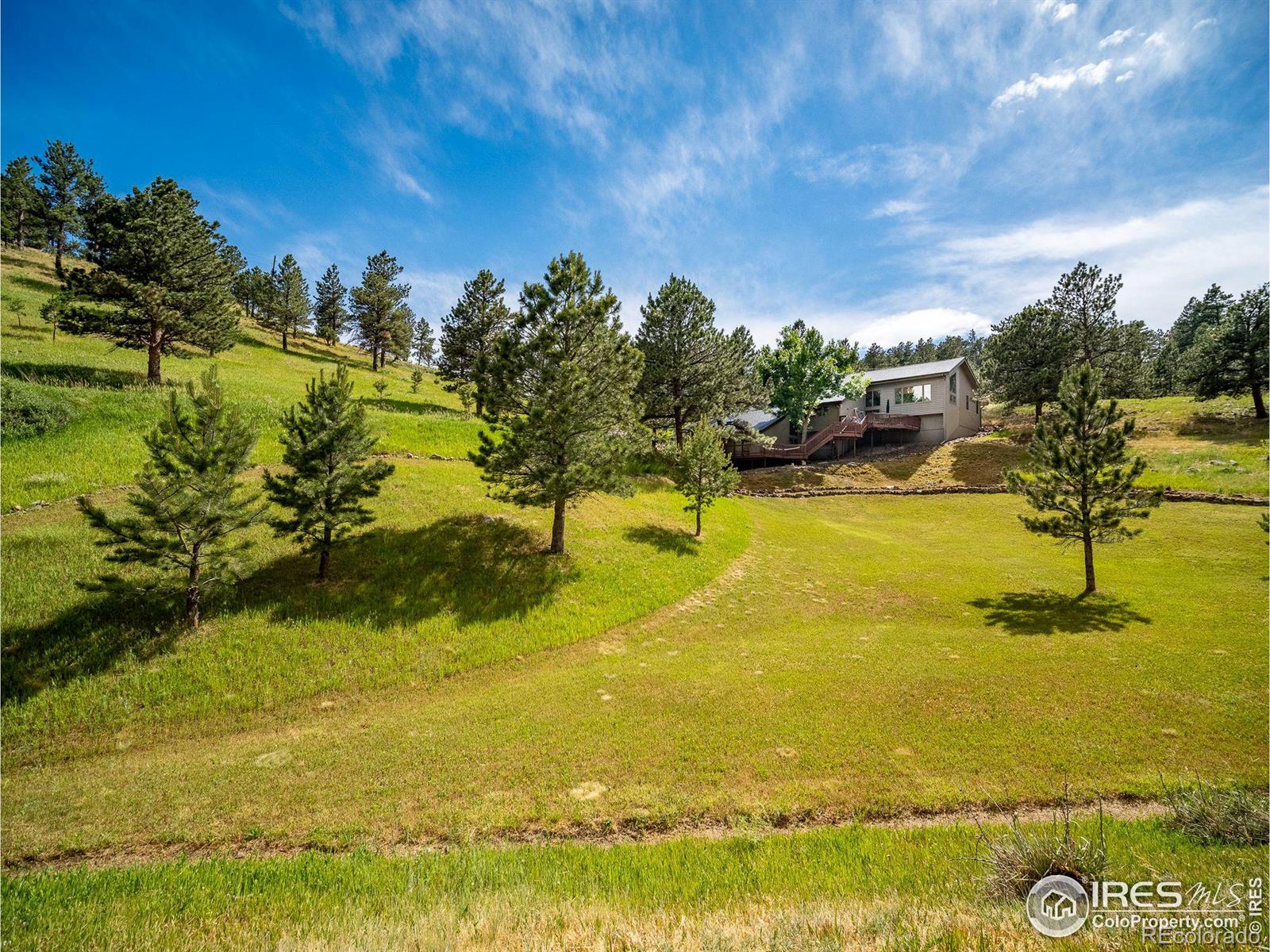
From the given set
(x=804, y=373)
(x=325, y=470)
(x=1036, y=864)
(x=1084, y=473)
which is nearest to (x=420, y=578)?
(x=325, y=470)

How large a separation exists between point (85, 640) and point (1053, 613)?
3007 cm

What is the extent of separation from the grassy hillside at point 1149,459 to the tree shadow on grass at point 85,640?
3680 centimetres

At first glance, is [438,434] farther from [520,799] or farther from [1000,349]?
[1000,349]

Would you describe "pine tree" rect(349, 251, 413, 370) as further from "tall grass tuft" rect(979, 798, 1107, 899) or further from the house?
"tall grass tuft" rect(979, 798, 1107, 899)

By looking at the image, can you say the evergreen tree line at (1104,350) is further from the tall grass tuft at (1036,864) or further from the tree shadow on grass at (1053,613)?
the tall grass tuft at (1036,864)

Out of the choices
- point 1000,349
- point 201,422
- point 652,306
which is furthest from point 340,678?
point 1000,349

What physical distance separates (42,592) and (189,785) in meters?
9.73

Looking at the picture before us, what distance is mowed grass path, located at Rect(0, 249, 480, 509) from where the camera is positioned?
1986cm

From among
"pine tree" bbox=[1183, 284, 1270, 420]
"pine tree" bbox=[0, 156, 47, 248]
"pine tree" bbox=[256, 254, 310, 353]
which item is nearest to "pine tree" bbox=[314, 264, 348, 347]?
"pine tree" bbox=[256, 254, 310, 353]

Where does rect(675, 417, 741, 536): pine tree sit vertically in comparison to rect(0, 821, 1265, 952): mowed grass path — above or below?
above

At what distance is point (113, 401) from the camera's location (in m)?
24.5

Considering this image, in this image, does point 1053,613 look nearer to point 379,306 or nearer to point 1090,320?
point 1090,320

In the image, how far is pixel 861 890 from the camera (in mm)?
5348

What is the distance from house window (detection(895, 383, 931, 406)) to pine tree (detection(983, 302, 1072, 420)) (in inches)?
318
